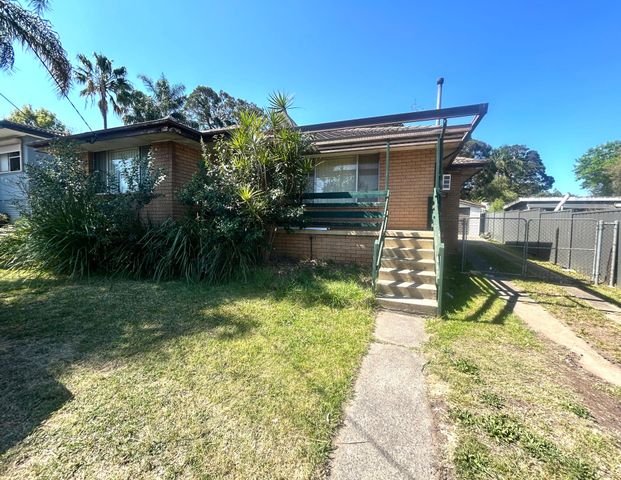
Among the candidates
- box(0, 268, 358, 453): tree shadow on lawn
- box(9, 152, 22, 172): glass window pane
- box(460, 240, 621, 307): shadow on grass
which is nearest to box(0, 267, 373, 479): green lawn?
box(0, 268, 358, 453): tree shadow on lawn

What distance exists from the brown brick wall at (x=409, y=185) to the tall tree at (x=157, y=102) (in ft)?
66.7

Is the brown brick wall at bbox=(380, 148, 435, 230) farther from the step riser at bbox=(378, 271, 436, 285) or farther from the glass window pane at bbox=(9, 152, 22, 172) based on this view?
the glass window pane at bbox=(9, 152, 22, 172)

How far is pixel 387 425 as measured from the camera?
2156 mm

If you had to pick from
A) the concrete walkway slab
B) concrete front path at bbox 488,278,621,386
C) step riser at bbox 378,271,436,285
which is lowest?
concrete front path at bbox 488,278,621,386

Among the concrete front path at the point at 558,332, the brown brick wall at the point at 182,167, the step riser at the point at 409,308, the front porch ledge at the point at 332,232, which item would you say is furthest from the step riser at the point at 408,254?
the brown brick wall at the point at 182,167

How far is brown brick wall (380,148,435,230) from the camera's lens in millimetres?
7430

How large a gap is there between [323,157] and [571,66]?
11.7 meters

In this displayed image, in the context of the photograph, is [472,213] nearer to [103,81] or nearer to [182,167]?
[182,167]

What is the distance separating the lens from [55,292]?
17.0 feet

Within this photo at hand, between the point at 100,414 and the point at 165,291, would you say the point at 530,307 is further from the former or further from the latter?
the point at 165,291

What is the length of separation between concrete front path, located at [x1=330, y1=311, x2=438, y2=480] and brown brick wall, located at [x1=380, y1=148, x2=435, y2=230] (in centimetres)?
487

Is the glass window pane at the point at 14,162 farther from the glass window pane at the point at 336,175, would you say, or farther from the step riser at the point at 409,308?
the step riser at the point at 409,308

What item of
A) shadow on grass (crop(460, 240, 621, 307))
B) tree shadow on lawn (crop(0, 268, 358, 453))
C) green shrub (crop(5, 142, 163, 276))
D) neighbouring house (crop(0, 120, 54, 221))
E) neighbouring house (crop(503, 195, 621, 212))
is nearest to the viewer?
tree shadow on lawn (crop(0, 268, 358, 453))

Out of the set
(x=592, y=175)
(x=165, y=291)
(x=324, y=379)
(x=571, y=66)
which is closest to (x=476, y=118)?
(x=324, y=379)
